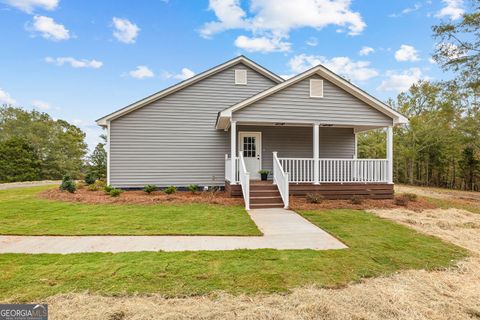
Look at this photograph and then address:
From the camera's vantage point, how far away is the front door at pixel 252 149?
1141 centimetres

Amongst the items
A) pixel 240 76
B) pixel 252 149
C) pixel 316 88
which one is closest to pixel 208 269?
pixel 316 88

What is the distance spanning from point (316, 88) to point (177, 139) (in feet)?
21.1

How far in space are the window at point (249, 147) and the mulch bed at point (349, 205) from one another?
10.9 ft

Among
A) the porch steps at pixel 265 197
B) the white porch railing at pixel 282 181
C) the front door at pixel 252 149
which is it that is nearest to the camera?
the white porch railing at pixel 282 181

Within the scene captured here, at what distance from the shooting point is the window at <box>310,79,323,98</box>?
9.42 metres

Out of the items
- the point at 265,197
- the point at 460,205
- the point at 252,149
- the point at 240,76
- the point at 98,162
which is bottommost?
the point at 460,205

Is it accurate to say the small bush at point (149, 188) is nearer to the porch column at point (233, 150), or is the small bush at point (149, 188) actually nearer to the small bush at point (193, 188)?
the small bush at point (193, 188)

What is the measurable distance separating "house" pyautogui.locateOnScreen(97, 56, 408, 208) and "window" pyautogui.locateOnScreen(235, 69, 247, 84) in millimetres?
47

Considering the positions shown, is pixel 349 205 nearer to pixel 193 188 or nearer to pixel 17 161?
pixel 193 188

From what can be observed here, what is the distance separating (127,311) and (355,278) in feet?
8.95

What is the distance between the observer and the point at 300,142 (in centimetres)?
1202

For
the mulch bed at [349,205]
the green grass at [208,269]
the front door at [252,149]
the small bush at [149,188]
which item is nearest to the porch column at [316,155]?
the mulch bed at [349,205]

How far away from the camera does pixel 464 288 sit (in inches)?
118

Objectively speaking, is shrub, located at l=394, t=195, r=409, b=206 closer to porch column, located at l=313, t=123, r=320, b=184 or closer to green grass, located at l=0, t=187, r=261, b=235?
porch column, located at l=313, t=123, r=320, b=184
